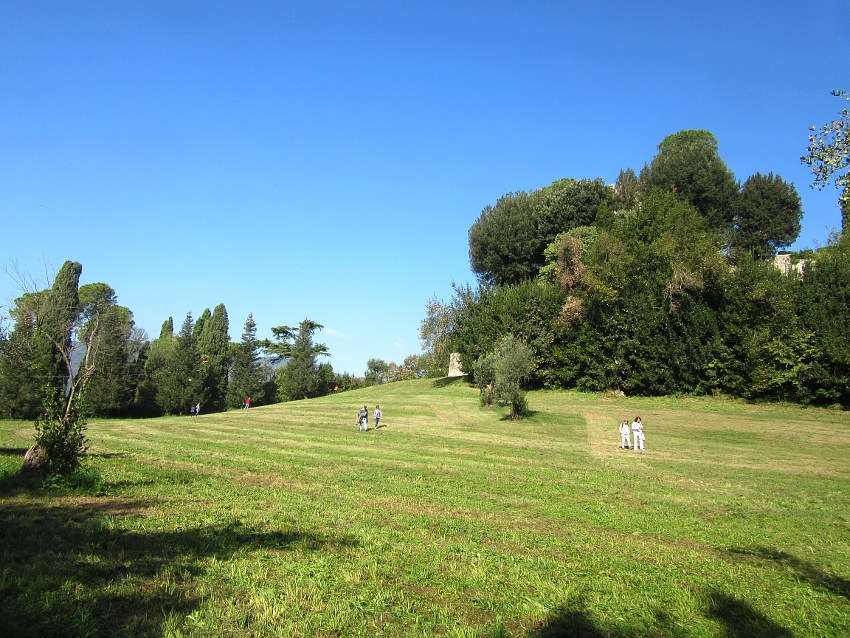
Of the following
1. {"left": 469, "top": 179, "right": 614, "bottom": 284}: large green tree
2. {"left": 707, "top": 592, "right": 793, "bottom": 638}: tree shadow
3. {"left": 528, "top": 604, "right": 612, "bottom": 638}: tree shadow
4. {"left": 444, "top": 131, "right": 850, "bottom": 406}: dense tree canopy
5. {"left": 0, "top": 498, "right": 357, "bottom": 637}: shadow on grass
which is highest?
{"left": 469, "top": 179, "right": 614, "bottom": 284}: large green tree

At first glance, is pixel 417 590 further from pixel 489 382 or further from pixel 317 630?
pixel 489 382

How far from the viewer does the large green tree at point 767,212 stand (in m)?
58.5

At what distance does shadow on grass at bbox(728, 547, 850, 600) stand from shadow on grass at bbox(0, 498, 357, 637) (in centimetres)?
602

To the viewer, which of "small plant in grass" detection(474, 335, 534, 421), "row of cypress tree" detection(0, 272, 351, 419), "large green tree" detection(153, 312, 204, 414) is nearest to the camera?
"small plant in grass" detection(474, 335, 534, 421)

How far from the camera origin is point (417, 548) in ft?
23.6

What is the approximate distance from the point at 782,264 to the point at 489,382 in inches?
1462

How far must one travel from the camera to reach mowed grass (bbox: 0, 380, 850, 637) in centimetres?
496

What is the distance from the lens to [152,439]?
76.1ft

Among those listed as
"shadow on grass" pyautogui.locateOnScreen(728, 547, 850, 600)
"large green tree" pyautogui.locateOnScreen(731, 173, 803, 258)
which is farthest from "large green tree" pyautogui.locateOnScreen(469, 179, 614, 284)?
"shadow on grass" pyautogui.locateOnScreen(728, 547, 850, 600)

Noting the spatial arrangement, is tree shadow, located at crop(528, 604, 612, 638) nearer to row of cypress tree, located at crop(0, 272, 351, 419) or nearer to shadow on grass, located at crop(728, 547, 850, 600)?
shadow on grass, located at crop(728, 547, 850, 600)

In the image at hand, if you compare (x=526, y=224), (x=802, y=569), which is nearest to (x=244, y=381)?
(x=526, y=224)

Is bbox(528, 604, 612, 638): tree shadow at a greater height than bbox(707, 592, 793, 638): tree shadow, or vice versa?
bbox(528, 604, 612, 638): tree shadow

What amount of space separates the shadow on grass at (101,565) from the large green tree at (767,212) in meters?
64.6

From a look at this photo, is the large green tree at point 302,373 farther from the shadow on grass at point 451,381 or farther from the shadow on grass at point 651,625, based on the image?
the shadow on grass at point 651,625
